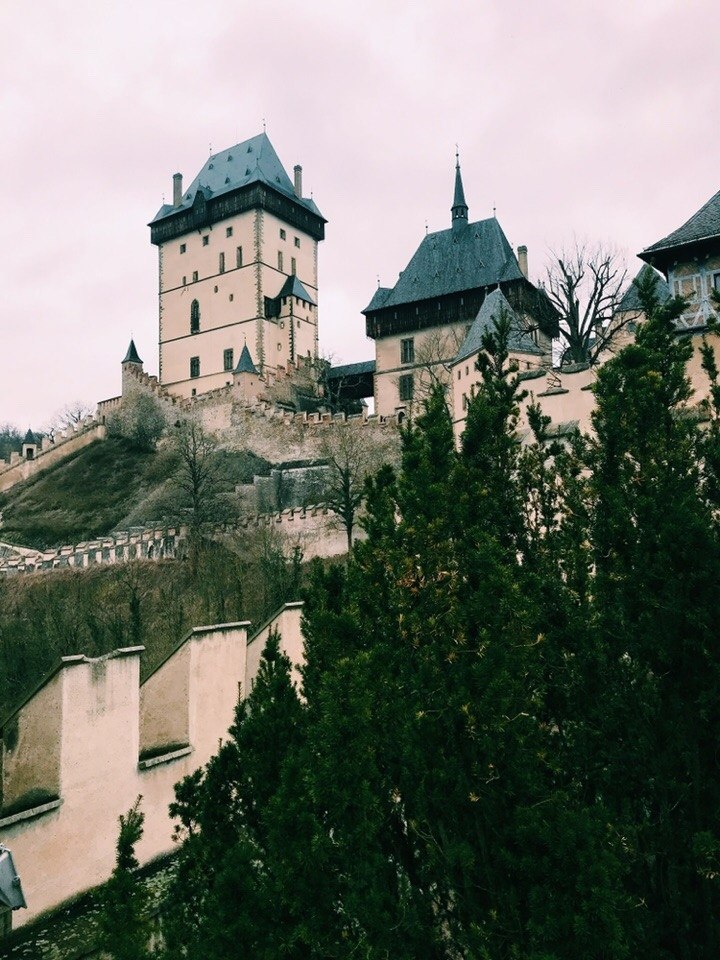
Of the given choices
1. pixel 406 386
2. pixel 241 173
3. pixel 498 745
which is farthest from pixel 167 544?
pixel 241 173

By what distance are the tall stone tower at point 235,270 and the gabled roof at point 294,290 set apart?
8 centimetres

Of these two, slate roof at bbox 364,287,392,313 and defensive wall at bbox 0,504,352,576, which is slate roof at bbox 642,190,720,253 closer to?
defensive wall at bbox 0,504,352,576

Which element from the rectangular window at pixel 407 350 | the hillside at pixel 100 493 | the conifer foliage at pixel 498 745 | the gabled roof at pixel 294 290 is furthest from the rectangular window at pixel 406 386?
the conifer foliage at pixel 498 745

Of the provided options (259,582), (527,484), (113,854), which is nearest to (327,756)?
(527,484)

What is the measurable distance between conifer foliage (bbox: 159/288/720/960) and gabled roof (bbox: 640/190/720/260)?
15629mm

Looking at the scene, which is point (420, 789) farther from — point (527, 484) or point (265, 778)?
point (527, 484)

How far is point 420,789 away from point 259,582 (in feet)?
77.4

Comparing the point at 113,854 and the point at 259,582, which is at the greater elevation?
the point at 259,582

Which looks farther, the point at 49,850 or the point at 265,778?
the point at 49,850

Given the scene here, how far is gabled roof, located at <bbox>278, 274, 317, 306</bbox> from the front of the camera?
5278 cm

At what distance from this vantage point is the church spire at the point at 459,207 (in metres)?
46.5

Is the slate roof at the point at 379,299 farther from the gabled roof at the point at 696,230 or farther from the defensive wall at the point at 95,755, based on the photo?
the defensive wall at the point at 95,755

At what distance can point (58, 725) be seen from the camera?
7.46 m

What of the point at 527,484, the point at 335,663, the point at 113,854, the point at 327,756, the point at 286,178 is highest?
the point at 286,178
